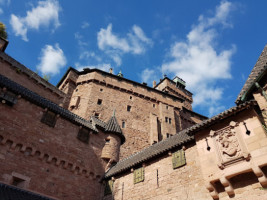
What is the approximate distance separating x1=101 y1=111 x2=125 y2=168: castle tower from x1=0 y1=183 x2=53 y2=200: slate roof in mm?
6109

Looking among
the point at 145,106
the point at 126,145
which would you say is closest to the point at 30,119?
the point at 126,145

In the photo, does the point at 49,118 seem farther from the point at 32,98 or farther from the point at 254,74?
the point at 254,74

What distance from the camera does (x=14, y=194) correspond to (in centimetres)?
1042

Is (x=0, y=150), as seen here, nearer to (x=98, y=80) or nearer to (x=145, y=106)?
(x=98, y=80)

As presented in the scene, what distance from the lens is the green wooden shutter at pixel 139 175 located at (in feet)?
44.2

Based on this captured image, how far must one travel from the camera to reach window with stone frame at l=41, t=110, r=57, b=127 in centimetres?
1490

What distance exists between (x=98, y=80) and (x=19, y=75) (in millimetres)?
13743

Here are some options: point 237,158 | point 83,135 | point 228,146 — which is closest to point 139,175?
point 83,135

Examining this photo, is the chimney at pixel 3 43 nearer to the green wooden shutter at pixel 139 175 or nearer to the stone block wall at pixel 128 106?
the stone block wall at pixel 128 106

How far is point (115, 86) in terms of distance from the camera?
37.6 m

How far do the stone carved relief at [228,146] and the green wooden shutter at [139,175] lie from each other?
5226 mm

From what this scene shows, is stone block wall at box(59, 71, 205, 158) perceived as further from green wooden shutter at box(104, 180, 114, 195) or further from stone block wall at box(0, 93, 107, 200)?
stone block wall at box(0, 93, 107, 200)

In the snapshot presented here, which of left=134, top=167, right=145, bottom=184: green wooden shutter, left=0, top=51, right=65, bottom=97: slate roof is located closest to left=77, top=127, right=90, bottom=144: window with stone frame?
left=134, top=167, right=145, bottom=184: green wooden shutter

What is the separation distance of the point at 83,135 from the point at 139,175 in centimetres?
552
